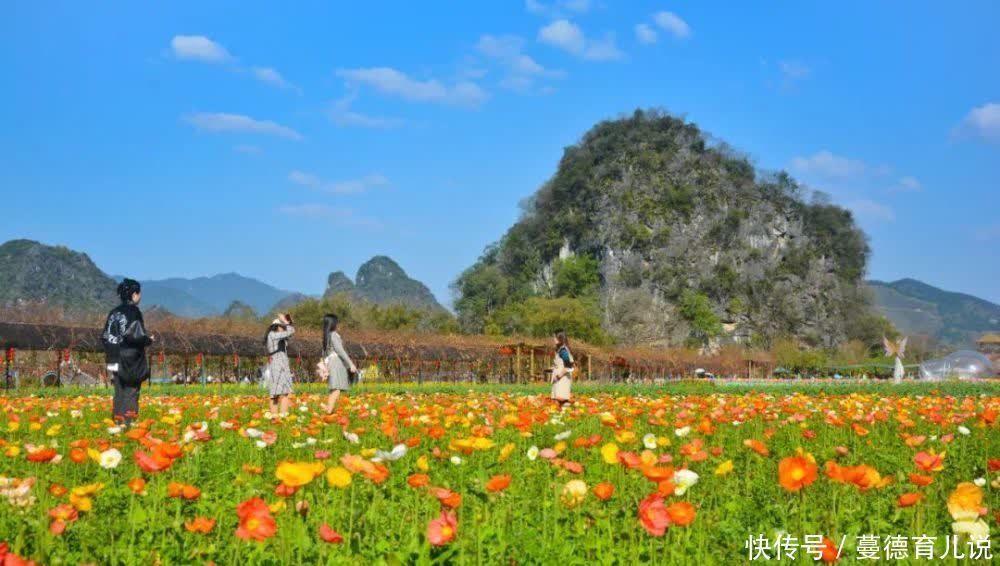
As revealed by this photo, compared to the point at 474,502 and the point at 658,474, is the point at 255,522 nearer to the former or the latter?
the point at 658,474

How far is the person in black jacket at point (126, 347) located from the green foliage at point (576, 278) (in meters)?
79.9

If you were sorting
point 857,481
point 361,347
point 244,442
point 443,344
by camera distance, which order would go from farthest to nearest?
point 443,344, point 361,347, point 244,442, point 857,481

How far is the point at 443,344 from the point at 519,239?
54.4 meters

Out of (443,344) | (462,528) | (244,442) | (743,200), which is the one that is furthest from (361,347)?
(743,200)

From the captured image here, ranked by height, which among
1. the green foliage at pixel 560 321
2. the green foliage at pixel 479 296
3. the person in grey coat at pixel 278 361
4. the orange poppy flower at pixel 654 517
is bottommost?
the orange poppy flower at pixel 654 517

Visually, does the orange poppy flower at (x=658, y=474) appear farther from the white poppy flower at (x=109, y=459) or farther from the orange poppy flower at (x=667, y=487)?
the white poppy flower at (x=109, y=459)

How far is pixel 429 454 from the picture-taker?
261 inches

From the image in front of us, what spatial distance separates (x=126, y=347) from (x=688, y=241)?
85491mm

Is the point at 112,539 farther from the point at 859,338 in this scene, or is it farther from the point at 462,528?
the point at 859,338

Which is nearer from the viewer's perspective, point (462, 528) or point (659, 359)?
point (462, 528)

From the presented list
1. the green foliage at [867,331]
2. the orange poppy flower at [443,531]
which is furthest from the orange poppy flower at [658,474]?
the green foliage at [867,331]

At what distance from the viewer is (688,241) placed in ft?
300

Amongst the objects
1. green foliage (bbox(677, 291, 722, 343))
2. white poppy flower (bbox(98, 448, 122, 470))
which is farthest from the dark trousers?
green foliage (bbox(677, 291, 722, 343))

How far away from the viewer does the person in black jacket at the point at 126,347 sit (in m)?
8.89
